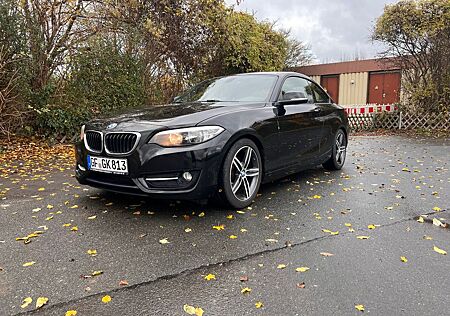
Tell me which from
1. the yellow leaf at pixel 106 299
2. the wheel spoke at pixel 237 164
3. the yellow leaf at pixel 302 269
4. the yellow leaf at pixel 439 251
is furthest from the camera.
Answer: the wheel spoke at pixel 237 164

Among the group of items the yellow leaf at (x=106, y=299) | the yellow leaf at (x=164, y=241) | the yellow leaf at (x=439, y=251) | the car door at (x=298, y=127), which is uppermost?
the car door at (x=298, y=127)

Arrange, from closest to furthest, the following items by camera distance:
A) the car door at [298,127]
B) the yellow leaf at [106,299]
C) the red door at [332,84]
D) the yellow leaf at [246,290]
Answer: the yellow leaf at [106,299]
the yellow leaf at [246,290]
the car door at [298,127]
the red door at [332,84]

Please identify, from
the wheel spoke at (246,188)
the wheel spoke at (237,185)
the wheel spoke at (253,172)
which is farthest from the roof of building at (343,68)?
the wheel spoke at (237,185)

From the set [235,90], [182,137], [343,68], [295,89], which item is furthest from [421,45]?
[182,137]

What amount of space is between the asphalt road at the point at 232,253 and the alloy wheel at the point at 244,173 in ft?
0.74

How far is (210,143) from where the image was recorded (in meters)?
3.45

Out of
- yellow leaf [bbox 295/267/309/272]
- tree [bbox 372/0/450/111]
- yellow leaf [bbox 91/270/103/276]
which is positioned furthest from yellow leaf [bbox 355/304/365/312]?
tree [bbox 372/0/450/111]

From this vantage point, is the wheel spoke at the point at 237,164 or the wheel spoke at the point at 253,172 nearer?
the wheel spoke at the point at 237,164

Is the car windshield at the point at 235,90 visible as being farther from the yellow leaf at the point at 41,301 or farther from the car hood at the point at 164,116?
the yellow leaf at the point at 41,301

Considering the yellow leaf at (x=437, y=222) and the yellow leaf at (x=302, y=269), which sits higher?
the yellow leaf at (x=302, y=269)

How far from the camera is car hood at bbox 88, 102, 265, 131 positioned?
3.46 meters

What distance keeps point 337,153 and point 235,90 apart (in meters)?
2.28

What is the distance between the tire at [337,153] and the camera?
589 centimetres

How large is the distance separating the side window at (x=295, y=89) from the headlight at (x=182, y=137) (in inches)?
56.9
